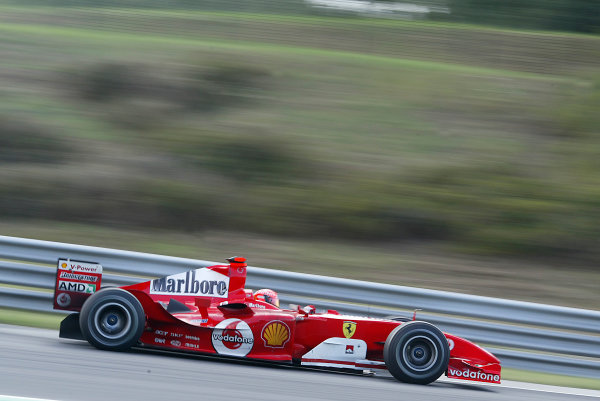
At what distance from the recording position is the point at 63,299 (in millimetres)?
5438

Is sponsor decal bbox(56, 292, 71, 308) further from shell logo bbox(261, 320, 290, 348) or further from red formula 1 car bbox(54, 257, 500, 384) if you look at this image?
shell logo bbox(261, 320, 290, 348)

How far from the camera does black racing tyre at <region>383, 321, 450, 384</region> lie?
5.41m

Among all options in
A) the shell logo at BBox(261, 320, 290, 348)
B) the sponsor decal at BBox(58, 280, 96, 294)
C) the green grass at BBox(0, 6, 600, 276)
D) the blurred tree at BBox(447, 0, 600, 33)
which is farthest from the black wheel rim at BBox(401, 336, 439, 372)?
the blurred tree at BBox(447, 0, 600, 33)

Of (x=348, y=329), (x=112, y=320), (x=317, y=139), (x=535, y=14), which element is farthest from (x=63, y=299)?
(x=535, y=14)

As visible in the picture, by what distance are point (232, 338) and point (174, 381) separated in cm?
84

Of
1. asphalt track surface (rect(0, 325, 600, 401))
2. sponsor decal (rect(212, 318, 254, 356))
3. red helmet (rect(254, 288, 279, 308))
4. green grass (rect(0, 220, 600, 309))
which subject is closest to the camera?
asphalt track surface (rect(0, 325, 600, 401))

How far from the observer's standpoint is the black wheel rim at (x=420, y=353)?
545 centimetres

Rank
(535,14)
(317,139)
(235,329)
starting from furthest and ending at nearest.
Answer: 1. (535,14)
2. (317,139)
3. (235,329)

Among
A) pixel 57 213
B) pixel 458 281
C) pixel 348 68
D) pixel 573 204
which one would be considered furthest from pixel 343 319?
pixel 348 68

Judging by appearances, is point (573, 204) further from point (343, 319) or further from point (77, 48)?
point (77, 48)

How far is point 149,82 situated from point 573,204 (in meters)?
7.02

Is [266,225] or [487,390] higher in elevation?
[266,225]

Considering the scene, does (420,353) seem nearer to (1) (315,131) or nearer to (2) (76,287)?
(2) (76,287)

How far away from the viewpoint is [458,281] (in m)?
8.98
